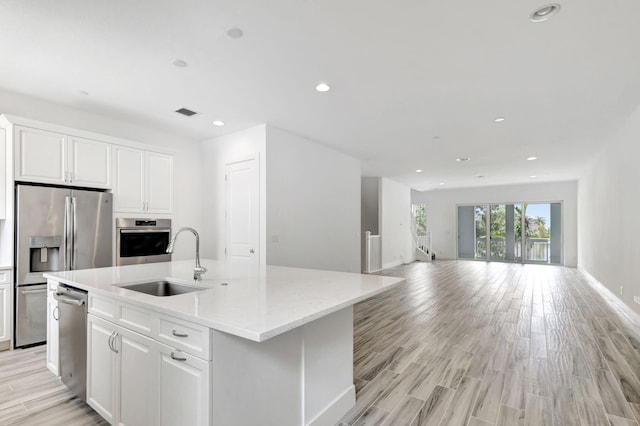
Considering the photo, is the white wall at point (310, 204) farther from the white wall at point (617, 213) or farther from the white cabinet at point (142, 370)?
the white wall at point (617, 213)

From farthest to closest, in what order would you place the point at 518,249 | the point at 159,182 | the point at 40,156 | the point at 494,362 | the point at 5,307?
the point at 518,249, the point at 159,182, the point at 40,156, the point at 5,307, the point at 494,362

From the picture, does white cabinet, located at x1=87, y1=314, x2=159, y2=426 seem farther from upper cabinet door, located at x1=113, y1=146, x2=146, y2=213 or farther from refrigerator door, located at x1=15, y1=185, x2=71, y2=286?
upper cabinet door, located at x1=113, y1=146, x2=146, y2=213

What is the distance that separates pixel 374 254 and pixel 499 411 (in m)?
6.42

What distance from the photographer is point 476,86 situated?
3211mm

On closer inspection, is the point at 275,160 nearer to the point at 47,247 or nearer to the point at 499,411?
the point at 47,247

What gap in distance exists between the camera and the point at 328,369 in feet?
6.34

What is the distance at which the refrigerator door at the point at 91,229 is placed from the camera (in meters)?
3.60

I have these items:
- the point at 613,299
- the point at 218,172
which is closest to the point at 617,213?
the point at 613,299

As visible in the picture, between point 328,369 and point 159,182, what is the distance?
3750mm

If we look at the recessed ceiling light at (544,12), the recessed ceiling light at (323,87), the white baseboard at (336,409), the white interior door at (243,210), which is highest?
the recessed ceiling light at (544,12)

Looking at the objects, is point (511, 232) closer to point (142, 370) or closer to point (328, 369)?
point (328, 369)

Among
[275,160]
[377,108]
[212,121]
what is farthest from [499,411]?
[212,121]

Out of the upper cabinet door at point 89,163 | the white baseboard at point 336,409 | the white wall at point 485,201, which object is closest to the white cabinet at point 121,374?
the white baseboard at point 336,409

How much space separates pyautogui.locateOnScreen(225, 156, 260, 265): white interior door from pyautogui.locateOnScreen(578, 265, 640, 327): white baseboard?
4.93 m
